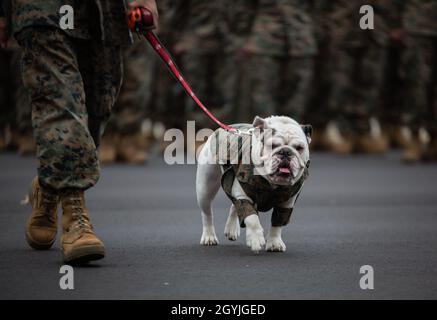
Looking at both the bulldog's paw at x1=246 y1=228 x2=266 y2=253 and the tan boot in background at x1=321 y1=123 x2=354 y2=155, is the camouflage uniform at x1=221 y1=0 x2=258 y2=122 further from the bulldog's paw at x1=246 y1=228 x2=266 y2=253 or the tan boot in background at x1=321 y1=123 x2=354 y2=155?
the bulldog's paw at x1=246 y1=228 x2=266 y2=253

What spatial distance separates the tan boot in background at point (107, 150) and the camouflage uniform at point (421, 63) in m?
3.93

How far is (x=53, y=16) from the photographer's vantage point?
183 inches

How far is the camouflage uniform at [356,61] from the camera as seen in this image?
14.5 metres

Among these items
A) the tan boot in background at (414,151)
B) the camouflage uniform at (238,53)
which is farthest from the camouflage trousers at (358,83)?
the camouflage uniform at (238,53)

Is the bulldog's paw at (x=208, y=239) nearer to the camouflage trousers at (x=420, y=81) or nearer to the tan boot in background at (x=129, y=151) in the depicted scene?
the tan boot in background at (x=129, y=151)

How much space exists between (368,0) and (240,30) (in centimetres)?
274

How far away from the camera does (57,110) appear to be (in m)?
4.64

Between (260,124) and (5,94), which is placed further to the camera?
(5,94)

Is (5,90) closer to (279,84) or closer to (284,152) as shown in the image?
(279,84)

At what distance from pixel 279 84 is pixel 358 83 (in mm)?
2444

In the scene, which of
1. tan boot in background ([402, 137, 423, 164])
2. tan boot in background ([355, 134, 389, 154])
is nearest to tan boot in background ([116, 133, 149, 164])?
tan boot in background ([402, 137, 423, 164])

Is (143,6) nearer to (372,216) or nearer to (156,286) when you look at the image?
(156,286)

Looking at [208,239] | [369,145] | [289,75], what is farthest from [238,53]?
[208,239]
